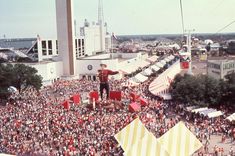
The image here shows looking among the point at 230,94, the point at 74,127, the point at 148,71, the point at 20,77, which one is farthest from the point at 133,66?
the point at 74,127

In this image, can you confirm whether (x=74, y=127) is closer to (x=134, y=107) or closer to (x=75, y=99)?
(x=134, y=107)

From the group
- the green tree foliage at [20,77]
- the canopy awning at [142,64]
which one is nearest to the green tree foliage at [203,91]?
Result: the green tree foliage at [20,77]

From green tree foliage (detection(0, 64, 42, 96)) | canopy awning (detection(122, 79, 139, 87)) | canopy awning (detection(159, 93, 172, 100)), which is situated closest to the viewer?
canopy awning (detection(159, 93, 172, 100))

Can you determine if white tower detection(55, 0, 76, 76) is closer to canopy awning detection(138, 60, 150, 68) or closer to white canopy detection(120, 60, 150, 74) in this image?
white canopy detection(120, 60, 150, 74)

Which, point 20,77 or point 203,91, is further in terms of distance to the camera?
point 20,77

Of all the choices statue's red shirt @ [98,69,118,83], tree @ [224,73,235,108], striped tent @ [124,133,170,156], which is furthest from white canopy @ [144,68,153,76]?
striped tent @ [124,133,170,156]

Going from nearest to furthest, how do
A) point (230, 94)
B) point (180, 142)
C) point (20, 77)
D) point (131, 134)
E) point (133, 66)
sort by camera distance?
point (180, 142) < point (131, 134) < point (230, 94) < point (20, 77) < point (133, 66)

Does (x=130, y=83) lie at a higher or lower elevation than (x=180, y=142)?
lower

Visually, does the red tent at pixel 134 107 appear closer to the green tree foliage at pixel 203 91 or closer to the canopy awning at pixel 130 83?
the green tree foliage at pixel 203 91
